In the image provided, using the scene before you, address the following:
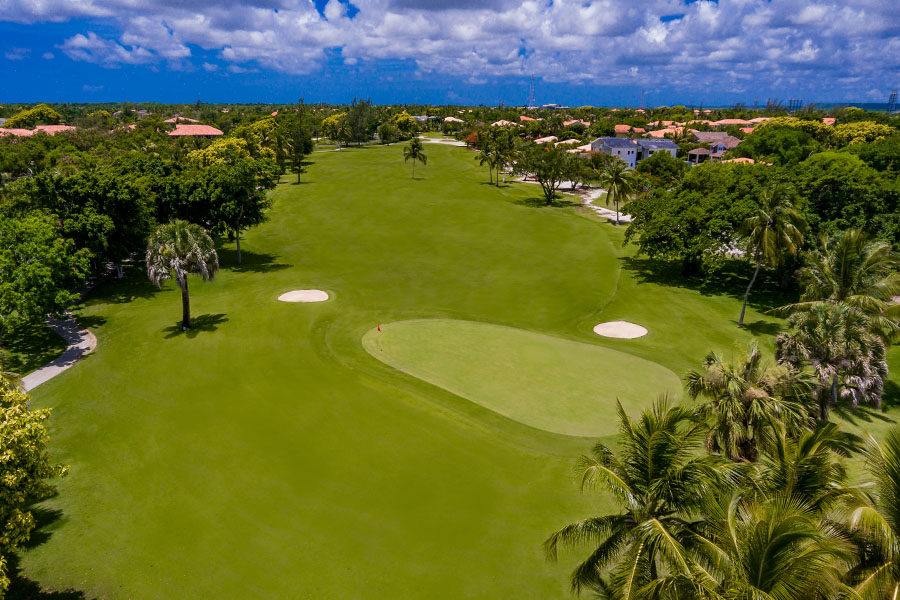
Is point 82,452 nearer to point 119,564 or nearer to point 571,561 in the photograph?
point 119,564

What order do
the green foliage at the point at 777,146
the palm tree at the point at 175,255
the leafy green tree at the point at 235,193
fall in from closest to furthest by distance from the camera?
the palm tree at the point at 175,255
the leafy green tree at the point at 235,193
the green foliage at the point at 777,146

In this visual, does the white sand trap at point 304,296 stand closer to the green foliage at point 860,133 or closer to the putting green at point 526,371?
the putting green at point 526,371

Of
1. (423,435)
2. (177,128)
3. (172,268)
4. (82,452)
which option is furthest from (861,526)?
(177,128)

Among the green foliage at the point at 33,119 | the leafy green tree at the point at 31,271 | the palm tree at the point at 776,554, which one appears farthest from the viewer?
the green foliage at the point at 33,119

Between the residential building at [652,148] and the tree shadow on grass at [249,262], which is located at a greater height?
the residential building at [652,148]

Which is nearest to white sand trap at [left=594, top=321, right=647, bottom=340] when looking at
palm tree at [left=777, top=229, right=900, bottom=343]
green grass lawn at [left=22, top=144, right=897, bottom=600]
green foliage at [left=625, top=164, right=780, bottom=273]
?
green grass lawn at [left=22, top=144, right=897, bottom=600]

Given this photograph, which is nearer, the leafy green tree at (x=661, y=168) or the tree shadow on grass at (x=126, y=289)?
→ the tree shadow on grass at (x=126, y=289)

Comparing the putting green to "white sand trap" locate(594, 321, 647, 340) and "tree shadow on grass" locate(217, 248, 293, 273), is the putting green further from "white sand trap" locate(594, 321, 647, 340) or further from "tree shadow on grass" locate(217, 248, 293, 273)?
"tree shadow on grass" locate(217, 248, 293, 273)

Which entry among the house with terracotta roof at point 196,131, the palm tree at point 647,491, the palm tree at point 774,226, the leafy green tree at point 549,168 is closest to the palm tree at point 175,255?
the palm tree at point 647,491
